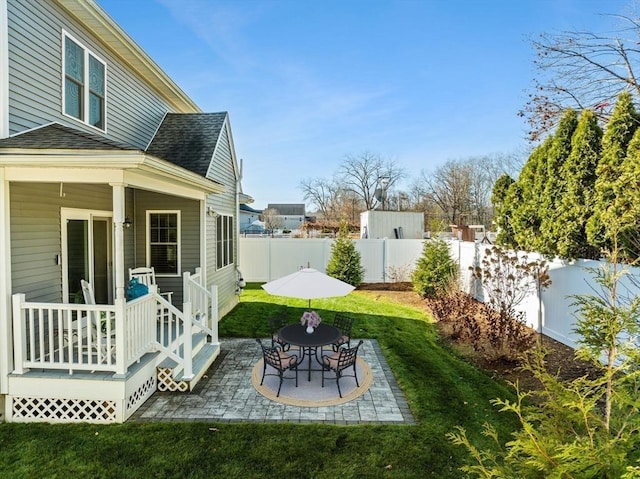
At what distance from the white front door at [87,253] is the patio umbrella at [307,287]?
3.24 m

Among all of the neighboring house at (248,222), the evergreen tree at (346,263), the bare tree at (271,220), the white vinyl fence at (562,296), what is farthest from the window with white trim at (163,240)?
the bare tree at (271,220)

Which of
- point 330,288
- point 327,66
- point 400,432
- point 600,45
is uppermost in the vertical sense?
point 327,66

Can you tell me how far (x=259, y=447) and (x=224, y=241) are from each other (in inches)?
284

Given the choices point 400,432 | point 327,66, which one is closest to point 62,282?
point 400,432

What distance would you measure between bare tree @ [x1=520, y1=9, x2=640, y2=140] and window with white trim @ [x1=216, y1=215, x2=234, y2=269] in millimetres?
9289

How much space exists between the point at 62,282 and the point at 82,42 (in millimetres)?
4143

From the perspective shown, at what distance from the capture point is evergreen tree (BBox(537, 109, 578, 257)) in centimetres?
764

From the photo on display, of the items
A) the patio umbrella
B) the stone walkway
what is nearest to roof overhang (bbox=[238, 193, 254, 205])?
the patio umbrella

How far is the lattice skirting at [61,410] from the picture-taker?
4.79 m

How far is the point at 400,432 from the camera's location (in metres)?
4.61

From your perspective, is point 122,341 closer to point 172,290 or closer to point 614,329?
point 172,290

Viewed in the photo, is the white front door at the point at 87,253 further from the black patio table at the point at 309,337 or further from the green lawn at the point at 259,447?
the black patio table at the point at 309,337

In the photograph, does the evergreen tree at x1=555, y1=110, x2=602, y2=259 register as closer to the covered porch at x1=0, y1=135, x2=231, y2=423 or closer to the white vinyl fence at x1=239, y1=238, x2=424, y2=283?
the covered porch at x1=0, y1=135, x2=231, y2=423

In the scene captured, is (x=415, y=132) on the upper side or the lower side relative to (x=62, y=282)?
upper
